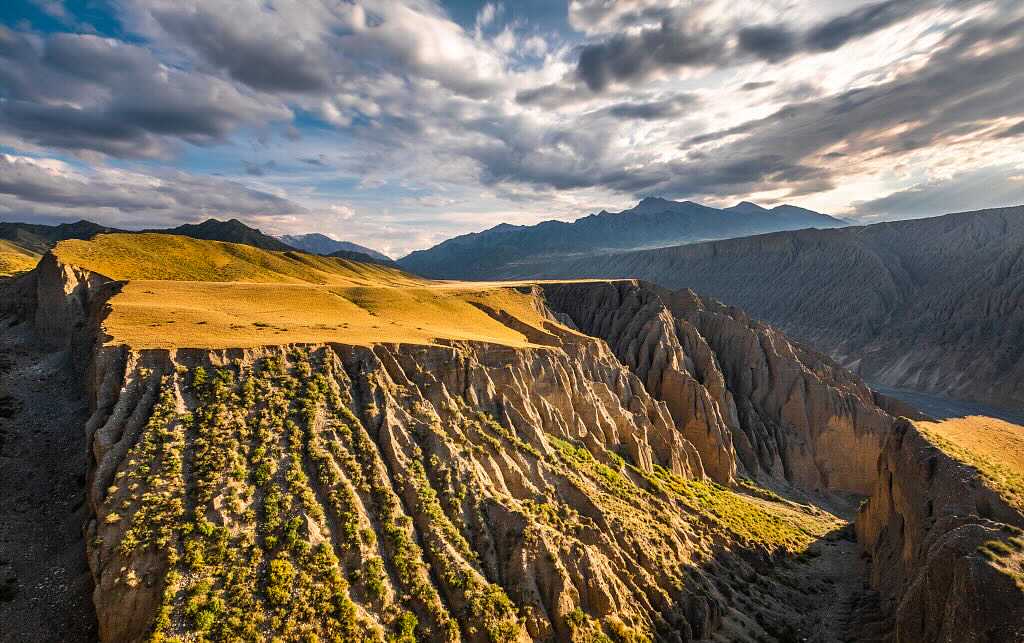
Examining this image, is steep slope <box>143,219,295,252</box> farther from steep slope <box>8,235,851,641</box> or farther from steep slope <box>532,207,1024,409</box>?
steep slope <box>532,207,1024,409</box>

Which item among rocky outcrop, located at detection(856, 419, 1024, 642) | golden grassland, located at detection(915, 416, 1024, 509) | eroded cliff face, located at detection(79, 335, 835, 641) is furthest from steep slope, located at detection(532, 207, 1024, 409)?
eroded cliff face, located at detection(79, 335, 835, 641)

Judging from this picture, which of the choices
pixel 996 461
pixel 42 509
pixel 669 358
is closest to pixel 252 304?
pixel 42 509

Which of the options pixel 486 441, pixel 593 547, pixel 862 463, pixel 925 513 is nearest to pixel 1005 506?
pixel 925 513

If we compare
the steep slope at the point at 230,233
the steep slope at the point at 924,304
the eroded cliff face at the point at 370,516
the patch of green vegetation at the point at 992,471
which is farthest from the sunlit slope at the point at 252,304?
the steep slope at the point at 924,304

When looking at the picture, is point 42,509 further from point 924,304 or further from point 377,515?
point 924,304

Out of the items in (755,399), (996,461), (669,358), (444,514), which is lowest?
(755,399)

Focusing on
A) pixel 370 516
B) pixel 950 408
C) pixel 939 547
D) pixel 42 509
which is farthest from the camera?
pixel 950 408
